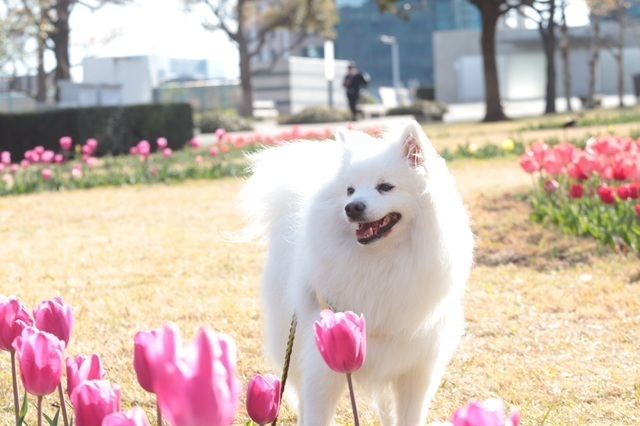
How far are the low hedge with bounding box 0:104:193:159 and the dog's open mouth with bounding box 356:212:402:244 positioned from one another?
19.4 meters

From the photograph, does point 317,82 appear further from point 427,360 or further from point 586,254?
point 427,360

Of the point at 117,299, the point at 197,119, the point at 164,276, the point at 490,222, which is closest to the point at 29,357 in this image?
the point at 117,299

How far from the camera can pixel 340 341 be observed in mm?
2078

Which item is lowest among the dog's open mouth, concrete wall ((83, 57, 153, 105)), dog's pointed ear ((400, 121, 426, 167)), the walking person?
the dog's open mouth

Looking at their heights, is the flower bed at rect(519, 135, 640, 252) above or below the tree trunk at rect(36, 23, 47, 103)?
below

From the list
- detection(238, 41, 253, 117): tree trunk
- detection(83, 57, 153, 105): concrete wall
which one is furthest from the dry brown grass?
detection(238, 41, 253, 117): tree trunk

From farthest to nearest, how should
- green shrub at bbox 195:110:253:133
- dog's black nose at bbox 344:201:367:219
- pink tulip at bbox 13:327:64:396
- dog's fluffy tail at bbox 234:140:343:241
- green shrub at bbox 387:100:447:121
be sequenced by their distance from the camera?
green shrub at bbox 387:100:447:121, green shrub at bbox 195:110:253:133, dog's fluffy tail at bbox 234:140:343:241, dog's black nose at bbox 344:201:367:219, pink tulip at bbox 13:327:64:396

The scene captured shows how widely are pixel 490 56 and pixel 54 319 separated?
98.5 ft

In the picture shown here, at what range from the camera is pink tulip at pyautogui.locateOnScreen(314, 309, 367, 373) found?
2.06 metres

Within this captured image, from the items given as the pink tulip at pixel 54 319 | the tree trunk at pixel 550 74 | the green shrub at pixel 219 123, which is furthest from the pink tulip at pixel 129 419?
the tree trunk at pixel 550 74

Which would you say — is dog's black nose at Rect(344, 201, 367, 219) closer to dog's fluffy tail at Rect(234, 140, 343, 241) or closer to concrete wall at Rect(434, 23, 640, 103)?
dog's fluffy tail at Rect(234, 140, 343, 241)

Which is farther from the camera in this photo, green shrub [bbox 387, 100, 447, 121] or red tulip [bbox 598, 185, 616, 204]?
green shrub [bbox 387, 100, 447, 121]

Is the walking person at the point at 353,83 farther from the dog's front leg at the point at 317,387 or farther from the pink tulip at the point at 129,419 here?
the pink tulip at the point at 129,419

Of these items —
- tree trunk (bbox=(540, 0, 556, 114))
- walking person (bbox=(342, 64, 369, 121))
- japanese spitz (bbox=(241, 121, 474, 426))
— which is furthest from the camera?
tree trunk (bbox=(540, 0, 556, 114))
